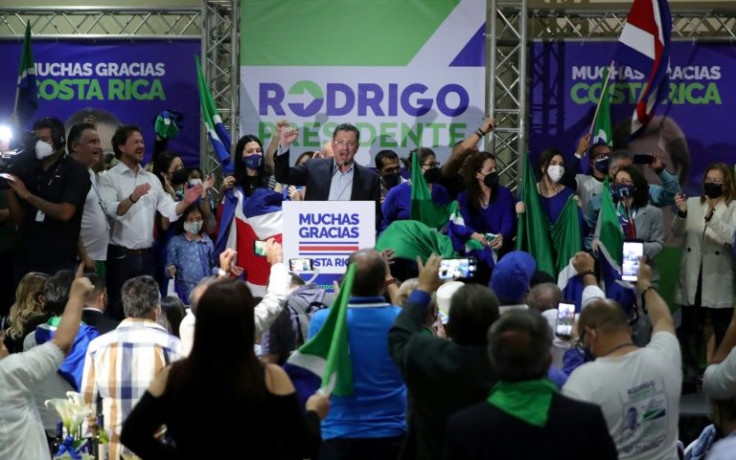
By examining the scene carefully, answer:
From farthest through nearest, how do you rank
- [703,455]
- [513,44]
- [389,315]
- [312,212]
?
[513,44] → [312,212] → [703,455] → [389,315]

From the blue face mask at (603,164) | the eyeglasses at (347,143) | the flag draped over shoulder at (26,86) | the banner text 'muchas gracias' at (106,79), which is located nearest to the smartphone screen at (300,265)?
the eyeglasses at (347,143)

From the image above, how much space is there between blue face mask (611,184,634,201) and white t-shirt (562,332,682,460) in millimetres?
4866

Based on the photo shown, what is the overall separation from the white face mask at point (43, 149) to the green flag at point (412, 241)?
246 centimetres

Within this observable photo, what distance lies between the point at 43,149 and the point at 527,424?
5964mm

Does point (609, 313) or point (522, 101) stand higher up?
point (522, 101)

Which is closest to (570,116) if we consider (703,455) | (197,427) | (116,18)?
(116,18)

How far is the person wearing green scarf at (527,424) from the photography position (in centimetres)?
382

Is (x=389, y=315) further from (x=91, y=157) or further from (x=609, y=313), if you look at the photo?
(x=91, y=157)

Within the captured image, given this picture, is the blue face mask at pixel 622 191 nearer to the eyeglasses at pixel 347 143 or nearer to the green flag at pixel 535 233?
the green flag at pixel 535 233

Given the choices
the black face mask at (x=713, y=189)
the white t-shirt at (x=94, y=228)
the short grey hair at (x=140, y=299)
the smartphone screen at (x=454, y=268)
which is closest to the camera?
the short grey hair at (x=140, y=299)

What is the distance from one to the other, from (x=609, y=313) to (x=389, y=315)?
3.21 feet

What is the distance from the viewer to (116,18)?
12094 mm

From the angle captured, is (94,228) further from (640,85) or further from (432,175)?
(640,85)

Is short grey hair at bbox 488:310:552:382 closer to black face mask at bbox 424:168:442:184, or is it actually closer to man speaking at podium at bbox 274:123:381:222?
man speaking at podium at bbox 274:123:381:222
